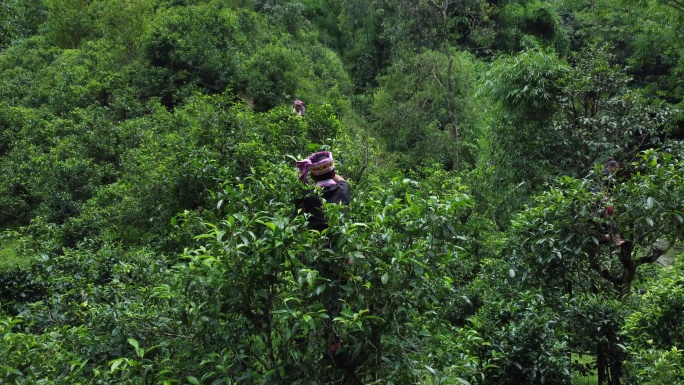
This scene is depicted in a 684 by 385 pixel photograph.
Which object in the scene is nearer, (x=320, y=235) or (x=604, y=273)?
(x=320, y=235)

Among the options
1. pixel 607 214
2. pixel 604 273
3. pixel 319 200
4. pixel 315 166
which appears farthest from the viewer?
pixel 604 273

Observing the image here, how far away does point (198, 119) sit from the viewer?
6602mm

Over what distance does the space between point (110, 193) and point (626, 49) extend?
2199 centimetres

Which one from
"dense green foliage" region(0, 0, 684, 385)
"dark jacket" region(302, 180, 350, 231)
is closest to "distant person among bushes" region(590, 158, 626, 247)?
"dense green foliage" region(0, 0, 684, 385)

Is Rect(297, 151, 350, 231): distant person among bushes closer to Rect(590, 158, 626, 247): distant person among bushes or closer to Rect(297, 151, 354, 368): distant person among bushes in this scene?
Rect(297, 151, 354, 368): distant person among bushes

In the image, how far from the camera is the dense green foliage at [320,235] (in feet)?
9.29

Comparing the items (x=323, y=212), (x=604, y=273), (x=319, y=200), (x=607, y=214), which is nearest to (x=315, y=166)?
Result: (x=319, y=200)

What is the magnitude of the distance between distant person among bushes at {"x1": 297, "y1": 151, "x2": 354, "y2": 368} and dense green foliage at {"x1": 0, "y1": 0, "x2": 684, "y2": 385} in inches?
0.9

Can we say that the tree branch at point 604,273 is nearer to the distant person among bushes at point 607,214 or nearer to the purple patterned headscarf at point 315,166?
the distant person among bushes at point 607,214

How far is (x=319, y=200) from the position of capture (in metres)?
3.42

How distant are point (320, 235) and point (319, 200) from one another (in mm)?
623

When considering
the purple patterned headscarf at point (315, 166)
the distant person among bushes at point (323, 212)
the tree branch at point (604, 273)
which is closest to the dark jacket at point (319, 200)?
the distant person among bushes at point (323, 212)

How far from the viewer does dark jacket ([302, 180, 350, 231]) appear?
3.43 metres

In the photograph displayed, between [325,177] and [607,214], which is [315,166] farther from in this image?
[607,214]
